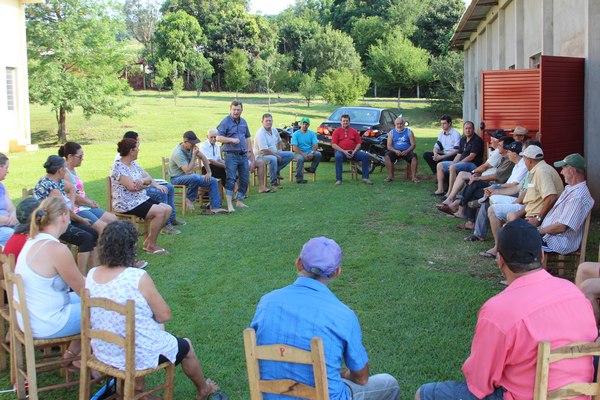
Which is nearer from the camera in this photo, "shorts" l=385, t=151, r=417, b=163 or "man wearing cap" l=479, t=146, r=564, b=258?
"man wearing cap" l=479, t=146, r=564, b=258

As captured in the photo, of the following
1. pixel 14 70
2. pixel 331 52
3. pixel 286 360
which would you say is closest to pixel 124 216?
pixel 286 360

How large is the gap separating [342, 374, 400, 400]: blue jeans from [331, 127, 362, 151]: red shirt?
1139cm

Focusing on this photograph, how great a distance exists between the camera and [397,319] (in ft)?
19.0

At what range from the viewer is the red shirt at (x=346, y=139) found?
14742 mm

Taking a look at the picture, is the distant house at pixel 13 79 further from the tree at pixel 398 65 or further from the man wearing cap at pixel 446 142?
the tree at pixel 398 65

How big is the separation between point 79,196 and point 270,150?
22.2ft

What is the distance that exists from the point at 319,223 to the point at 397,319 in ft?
14.3

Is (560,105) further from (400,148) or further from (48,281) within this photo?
(48,281)

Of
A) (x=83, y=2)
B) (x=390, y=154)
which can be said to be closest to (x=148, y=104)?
(x=83, y=2)

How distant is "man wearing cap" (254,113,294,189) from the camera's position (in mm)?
13766

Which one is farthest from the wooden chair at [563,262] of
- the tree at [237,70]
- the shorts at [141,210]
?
the tree at [237,70]

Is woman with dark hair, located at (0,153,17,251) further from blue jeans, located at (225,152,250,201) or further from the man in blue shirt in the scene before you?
blue jeans, located at (225,152,250,201)

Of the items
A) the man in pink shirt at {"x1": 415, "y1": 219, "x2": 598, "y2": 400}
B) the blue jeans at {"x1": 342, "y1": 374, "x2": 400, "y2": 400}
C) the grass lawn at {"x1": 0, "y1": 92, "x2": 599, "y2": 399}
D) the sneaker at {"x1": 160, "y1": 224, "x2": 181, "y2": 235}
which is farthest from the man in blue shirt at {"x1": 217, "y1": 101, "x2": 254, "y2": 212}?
the man in pink shirt at {"x1": 415, "y1": 219, "x2": 598, "y2": 400}

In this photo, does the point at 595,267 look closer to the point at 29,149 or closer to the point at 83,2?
the point at 29,149
